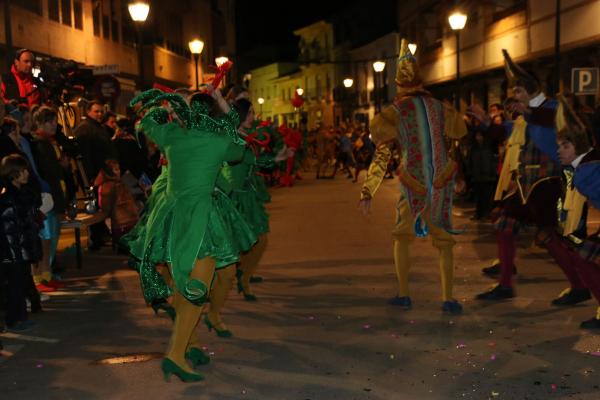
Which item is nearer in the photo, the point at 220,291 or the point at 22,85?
the point at 220,291

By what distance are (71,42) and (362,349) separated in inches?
797

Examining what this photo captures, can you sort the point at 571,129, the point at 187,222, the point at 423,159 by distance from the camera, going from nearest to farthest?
1. the point at 187,222
2. the point at 571,129
3. the point at 423,159

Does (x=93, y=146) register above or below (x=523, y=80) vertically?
below

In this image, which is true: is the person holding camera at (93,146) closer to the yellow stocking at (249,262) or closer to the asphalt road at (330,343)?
the asphalt road at (330,343)

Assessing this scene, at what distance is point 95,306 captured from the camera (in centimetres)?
840

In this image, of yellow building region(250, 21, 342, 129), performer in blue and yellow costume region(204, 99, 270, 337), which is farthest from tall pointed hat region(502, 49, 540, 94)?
yellow building region(250, 21, 342, 129)

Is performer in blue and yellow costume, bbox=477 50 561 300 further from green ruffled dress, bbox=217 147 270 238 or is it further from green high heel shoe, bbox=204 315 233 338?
green high heel shoe, bbox=204 315 233 338

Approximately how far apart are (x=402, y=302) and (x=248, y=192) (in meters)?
1.73

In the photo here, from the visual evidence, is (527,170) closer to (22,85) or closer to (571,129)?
(571,129)

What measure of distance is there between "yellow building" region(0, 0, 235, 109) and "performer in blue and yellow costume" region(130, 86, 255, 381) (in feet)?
35.3

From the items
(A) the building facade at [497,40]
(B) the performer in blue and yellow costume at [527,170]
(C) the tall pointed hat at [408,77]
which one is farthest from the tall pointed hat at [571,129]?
(A) the building facade at [497,40]

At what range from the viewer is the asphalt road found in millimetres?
5562

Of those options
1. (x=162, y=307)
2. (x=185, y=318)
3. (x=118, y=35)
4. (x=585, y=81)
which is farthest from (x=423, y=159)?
(x=118, y=35)

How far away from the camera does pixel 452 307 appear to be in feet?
25.1
